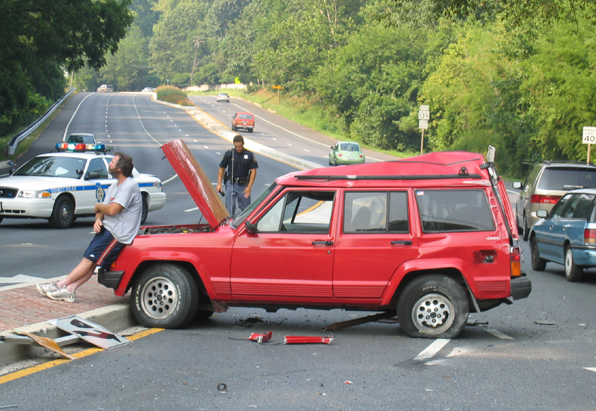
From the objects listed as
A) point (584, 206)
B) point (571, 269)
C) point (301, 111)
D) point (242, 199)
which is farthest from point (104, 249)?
point (301, 111)

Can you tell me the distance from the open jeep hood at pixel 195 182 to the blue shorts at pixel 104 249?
94 centimetres

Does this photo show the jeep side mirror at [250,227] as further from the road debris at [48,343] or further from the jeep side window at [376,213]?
the road debris at [48,343]

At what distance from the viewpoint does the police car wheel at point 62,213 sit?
1648cm

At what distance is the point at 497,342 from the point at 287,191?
8.54ft

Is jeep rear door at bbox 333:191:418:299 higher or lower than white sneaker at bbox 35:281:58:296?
higher

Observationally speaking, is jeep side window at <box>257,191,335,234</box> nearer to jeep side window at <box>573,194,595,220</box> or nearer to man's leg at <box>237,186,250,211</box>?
man's leg at <box>237,186,250,211</box>

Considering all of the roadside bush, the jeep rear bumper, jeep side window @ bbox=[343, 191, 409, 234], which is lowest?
the jeep rear bumper

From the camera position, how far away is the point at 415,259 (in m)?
7.20

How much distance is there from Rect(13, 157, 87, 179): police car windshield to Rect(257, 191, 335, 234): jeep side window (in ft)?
35.6

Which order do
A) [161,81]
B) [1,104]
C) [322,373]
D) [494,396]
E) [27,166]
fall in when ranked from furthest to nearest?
[161,81]
[1,104]
[27,166]
[322,373]
[494,396]

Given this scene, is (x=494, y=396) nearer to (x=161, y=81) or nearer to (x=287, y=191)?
(x=287, y=191)

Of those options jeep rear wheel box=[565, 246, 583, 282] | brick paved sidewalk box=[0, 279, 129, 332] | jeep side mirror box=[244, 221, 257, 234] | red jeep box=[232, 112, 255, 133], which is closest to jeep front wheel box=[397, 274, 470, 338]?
jeep side mirror box=[244, 221, 257, 234]

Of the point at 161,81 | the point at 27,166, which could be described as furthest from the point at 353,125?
the point at 161,81

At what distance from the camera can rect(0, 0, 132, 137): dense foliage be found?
2742cm
